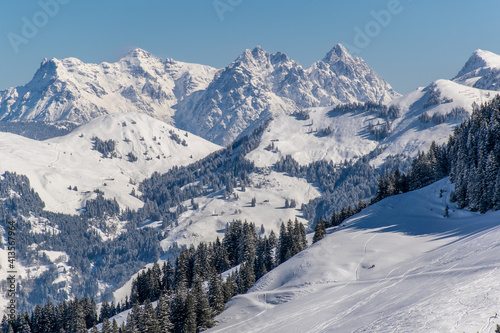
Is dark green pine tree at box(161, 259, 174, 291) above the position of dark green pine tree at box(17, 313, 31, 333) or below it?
above

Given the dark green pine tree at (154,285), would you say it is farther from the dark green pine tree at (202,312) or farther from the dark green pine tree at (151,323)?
the dark green pine tree at (151,323)

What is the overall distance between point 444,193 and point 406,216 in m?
14.0

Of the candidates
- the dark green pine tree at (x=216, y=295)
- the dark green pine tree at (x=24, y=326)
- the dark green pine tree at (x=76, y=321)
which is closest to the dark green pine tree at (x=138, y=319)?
the dark green pine tree at (x=216, y=295)

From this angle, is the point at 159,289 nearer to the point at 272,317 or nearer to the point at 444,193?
the point at 272,317

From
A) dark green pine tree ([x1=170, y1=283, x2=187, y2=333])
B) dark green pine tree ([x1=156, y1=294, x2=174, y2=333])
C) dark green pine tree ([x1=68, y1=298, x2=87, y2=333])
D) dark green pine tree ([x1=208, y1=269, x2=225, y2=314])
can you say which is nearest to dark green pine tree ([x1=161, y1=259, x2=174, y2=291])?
dark green pine tree ([x1=68, y1=298, x2=87, y2=333])

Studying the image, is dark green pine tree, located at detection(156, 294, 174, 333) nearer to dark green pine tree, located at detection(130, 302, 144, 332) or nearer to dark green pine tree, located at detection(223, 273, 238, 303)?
dark green pine tree, located at detection(130, 302, 144, 332)

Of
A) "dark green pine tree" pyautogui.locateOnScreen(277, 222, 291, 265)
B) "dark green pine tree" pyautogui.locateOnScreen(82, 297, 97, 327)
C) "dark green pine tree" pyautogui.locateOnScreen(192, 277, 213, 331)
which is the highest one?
"dark green pine tree" pyautogui.locateOnScreen(277, 222, 291, 265)

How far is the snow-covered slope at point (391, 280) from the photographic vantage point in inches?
1593

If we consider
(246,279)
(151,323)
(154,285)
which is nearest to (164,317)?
(151,323)

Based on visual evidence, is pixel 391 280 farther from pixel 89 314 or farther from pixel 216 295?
pixel 89 314

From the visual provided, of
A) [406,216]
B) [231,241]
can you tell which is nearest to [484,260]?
[406,216]

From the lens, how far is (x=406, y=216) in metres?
103

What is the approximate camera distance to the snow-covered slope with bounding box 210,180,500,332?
40.5 meters

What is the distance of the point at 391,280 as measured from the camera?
6178 cm
